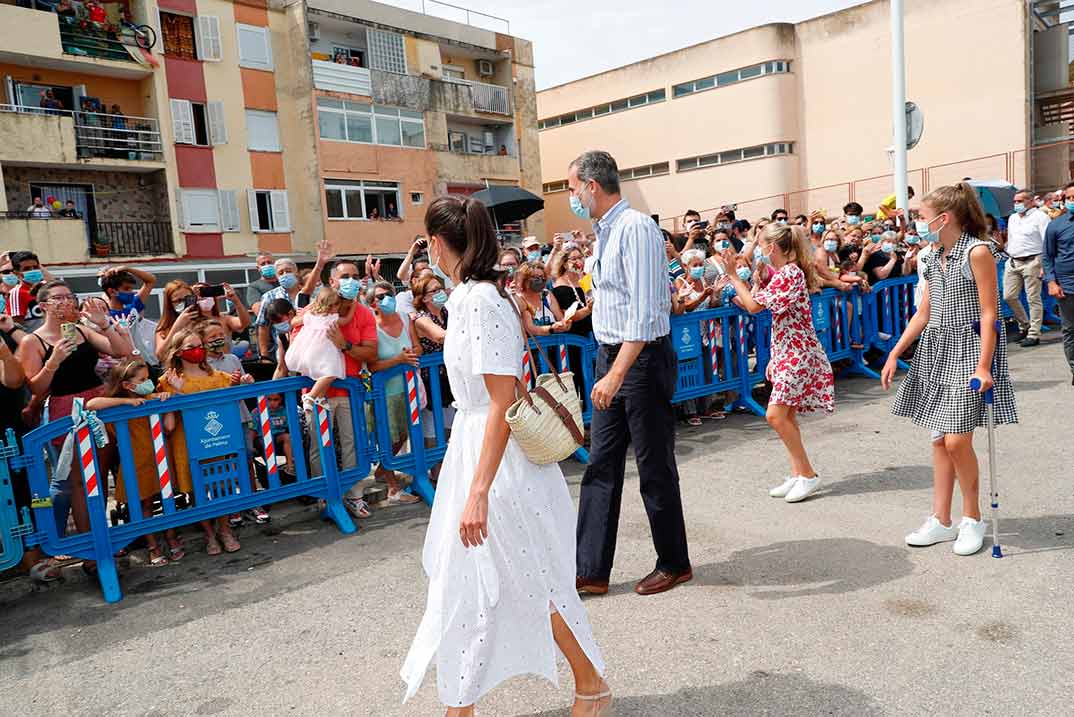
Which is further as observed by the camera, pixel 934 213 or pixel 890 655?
pixel 934 213

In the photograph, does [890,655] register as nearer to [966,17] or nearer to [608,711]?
[608,711]

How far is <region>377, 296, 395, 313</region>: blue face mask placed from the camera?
6.34m

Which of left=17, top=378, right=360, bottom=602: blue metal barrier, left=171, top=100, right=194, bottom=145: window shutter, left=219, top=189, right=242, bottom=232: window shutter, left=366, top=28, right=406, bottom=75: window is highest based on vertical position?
left=366, top=28, right=406, bottom=75: window

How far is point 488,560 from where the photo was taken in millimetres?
2564

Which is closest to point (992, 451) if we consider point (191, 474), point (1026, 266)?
point (191, 474)

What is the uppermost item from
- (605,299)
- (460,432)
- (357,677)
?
(605,299)

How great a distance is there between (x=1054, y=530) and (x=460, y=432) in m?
3.75

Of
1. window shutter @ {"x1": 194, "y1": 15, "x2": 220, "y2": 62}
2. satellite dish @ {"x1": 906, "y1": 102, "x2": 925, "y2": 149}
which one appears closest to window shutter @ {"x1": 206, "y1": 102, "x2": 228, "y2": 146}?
window shutter @ {"x1": 194, "y1": 15, "x2": 220, "y2": 62}

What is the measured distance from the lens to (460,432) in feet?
8.70

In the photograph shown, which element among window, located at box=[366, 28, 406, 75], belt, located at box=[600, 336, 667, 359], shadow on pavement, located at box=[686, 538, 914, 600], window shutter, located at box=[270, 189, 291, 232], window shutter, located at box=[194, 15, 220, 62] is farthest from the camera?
window, located at box=[366, 28, 406, 75]

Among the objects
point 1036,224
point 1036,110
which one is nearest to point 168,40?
point 1036,224

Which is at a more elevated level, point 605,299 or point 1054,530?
point 605,299

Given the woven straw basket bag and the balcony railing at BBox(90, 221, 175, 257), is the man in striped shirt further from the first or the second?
the balcony railing at BBox(90, 221, 175, 257)

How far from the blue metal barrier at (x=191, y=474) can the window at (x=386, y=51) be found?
26124mm
